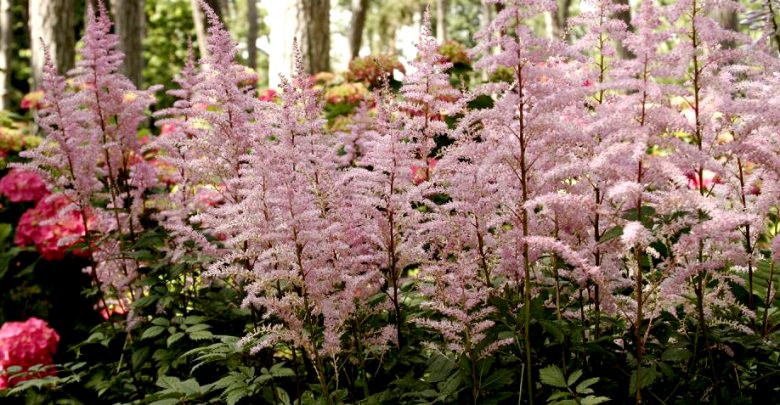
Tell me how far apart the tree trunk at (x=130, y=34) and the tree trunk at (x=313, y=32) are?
3689 millimetres

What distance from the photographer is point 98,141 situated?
12.0 ft

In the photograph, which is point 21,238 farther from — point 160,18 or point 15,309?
point 160,18

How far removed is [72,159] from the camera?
3533 mm

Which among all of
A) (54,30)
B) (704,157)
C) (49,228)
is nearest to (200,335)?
(704,157)

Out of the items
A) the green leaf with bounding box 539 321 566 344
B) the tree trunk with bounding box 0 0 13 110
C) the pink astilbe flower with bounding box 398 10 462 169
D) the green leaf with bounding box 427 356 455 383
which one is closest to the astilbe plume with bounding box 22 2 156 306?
the pink astilbe flower with bounding box 398 10 462 169

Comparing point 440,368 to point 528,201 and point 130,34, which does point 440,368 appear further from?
point 130,34

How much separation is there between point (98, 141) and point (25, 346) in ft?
5.31

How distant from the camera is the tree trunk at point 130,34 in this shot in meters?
11.0

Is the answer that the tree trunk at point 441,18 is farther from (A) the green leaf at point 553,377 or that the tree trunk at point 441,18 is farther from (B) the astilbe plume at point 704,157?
(A) the green leaf at point 553,377

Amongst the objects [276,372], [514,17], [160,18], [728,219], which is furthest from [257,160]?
[160,18]

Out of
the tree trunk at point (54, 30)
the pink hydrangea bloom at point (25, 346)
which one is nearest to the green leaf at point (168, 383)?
the pink hydrangea bloom at point (25, 346)

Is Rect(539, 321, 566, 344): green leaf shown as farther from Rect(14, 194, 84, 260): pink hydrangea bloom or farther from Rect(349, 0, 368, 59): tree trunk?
Rect(349, 0, 368, 59): tree trunk

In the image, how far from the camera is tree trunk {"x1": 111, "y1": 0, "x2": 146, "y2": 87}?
11.0 meters

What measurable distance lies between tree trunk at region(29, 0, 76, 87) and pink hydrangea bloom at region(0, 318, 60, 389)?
548 cm
